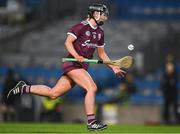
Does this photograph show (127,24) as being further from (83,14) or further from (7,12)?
(7,12)

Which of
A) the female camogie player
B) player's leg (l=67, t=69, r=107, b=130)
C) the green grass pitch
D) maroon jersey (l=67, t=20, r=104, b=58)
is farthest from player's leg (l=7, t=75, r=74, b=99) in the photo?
the green grass pitch

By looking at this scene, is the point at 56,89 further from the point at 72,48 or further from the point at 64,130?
the point at 64,130

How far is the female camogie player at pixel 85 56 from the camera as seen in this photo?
13.3 metres

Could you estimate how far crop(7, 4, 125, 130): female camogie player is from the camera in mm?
13297

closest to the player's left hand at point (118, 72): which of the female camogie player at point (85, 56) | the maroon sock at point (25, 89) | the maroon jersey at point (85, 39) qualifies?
the female camogie player at point (85, 56)

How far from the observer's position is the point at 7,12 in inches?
1087

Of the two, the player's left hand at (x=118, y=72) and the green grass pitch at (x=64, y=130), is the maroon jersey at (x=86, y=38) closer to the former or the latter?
the player's left hand at (x=118, y=72)

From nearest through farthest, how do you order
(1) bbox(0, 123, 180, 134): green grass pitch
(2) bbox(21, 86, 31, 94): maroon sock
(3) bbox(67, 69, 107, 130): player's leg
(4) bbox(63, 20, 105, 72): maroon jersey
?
(3) bbox(67, 69, 107, 130): player's leg, (4) bbox(63, 20, 105, 72): maroon jersey, (1) bbox(0, 123, 180, 134): green grass pitch, (2) bbox(21, 86, 31, 94): maroon sock

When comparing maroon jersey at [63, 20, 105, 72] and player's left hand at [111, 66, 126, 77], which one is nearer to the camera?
maroon jersey at [63, 20, 105, 72]

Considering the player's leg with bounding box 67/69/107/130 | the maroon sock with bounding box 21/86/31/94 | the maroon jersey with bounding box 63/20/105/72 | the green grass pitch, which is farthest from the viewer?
the maroon sock with bounding box 21/86/31/94

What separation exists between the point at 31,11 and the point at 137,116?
295 inches

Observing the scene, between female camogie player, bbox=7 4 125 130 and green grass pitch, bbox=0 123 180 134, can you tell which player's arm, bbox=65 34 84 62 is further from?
green grass pitch, bbox=0 123 180 134

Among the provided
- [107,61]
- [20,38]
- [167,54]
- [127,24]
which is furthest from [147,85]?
[107,61]

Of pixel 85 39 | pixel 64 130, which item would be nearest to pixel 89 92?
pixel 85 39
